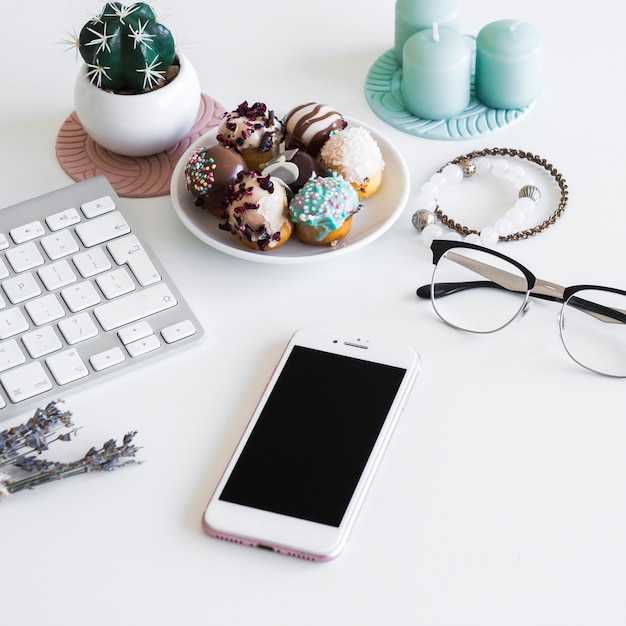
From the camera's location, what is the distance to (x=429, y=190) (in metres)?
0.92

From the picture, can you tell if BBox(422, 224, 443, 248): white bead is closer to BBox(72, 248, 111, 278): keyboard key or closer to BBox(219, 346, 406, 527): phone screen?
BBox(219, 346, 406, 527): phone screen

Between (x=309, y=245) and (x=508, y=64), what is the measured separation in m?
0.29

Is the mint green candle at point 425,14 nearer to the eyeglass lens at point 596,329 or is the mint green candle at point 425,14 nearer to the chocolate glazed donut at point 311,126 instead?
the chocolate glazed donut at point 311,126

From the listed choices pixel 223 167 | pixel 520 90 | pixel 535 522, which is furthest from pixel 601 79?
pixel 535 522

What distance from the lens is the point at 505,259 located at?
0.82 meters

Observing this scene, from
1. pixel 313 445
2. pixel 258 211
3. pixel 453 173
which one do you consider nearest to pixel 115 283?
pixel 258 211

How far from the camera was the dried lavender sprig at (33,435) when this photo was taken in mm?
712

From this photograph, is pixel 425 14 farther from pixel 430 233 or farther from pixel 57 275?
pixel 57 275

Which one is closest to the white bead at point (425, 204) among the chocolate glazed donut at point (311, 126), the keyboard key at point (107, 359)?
the chocolate glazed donut at point (311, 126)

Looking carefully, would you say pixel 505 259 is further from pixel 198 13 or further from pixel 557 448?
pixel 198 13

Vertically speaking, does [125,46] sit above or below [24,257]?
above

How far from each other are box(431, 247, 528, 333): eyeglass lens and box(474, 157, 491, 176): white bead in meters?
0.12

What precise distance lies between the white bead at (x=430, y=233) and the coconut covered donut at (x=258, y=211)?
0.13 meters

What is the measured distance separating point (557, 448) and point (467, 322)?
14 centimetres
